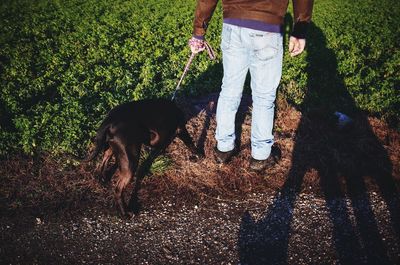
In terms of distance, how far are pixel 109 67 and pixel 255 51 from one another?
12.9ft

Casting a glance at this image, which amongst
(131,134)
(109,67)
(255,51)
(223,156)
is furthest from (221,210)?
(109,67)

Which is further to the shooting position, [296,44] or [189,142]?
[189,142]

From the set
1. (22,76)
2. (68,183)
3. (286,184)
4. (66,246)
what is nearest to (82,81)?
(22,76)

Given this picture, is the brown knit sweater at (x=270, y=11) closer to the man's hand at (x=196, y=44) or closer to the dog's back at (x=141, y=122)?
the man's hand at (x=196, y=44)

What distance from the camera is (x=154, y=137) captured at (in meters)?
3.64

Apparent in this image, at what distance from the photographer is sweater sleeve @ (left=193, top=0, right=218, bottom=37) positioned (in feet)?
11.4

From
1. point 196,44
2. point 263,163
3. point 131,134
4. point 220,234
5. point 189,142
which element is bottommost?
point 220,234

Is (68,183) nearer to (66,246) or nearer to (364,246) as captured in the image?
(66,246)

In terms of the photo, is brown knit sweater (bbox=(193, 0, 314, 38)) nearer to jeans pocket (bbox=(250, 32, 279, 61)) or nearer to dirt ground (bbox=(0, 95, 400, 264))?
jeans pocket (bbox=(250, 32, 279, 61))

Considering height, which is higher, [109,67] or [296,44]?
[296,44]

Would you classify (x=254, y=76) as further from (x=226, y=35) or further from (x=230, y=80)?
(x=226, y=35)

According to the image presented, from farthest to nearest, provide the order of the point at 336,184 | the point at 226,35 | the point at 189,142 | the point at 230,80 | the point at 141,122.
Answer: the point at 189,142
the point at 336,184
the point at 230,80
the point at 226,35
the point at 141,122

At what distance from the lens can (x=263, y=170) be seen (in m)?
4.18

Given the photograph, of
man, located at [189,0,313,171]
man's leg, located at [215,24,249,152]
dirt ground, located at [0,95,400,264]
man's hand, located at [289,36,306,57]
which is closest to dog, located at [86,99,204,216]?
dirt ground, located at [0,95,400,264]
